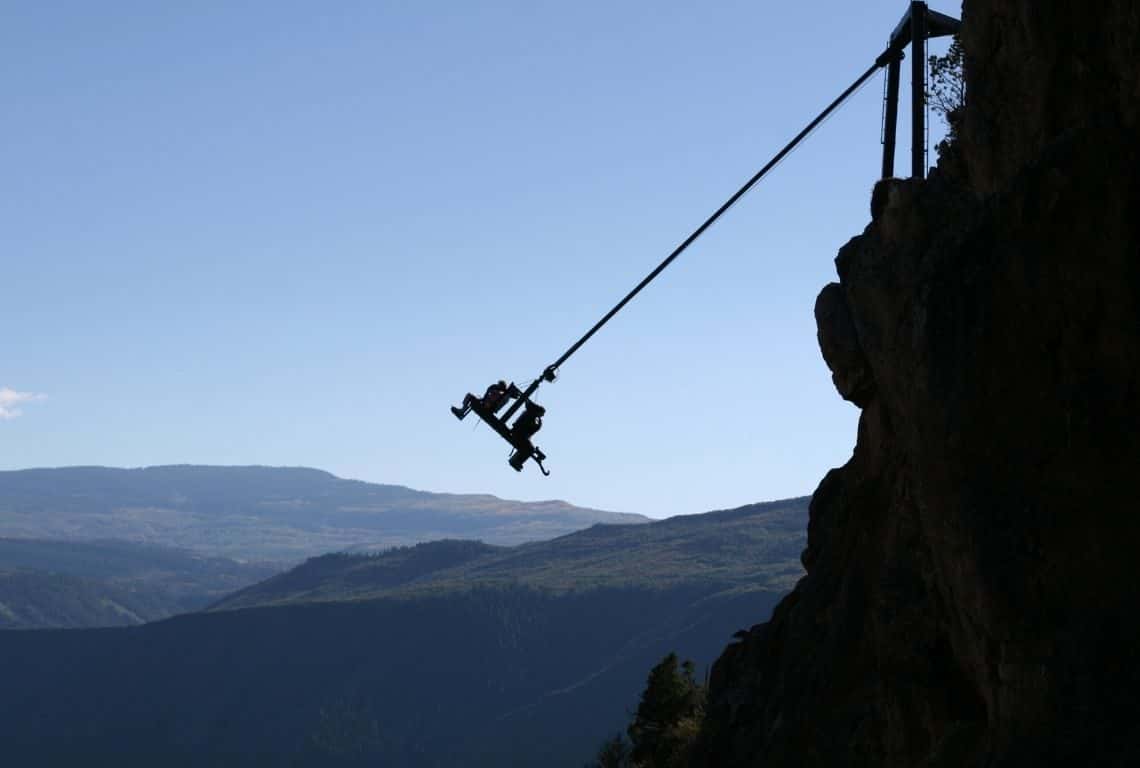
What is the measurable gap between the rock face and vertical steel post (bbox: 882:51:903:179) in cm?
546

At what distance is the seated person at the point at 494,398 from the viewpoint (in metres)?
32.9

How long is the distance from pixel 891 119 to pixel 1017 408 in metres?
13.1

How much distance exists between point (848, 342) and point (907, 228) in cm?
420

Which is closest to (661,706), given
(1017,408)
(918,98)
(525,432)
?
(525,432)

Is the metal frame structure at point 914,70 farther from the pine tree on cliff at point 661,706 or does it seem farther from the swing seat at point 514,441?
the pine tree on cliff at point 661,706

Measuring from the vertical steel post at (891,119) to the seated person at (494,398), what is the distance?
27.6 ft

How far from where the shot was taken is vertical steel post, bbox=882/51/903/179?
1200 inches

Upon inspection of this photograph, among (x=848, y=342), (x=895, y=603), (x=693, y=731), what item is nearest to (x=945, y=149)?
(x=848, y=342)

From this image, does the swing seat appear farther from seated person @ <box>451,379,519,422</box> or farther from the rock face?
the rock face

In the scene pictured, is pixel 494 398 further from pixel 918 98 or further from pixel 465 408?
pixel 918 98

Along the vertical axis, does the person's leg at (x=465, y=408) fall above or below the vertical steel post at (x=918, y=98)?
below

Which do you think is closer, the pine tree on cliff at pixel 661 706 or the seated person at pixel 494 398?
the seated person at pixel 494 398

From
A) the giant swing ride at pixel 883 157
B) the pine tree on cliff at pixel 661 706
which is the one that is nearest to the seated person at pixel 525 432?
the giant swing ride at pixel 883 157

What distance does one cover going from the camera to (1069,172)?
18.7 metres
